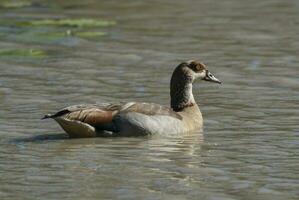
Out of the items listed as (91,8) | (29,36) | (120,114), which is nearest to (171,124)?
(120,114)

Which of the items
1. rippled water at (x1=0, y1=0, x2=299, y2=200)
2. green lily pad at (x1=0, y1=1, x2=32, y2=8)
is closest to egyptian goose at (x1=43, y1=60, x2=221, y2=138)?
rippled water at (x1=0, y1=0, x2=299, y2=200)

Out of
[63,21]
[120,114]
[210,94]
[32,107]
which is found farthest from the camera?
[63,21]

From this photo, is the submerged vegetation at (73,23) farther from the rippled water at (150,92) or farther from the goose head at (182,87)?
the goose head at (182,87)

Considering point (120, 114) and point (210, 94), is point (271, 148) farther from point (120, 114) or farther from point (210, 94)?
point (210, 94)

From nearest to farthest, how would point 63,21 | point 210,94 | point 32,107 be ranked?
point 32,107, point 210,94, point 63,21

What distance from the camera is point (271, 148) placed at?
533 inches

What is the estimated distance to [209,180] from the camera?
11836 millimetres

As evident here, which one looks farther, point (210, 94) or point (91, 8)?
point (91, 8)

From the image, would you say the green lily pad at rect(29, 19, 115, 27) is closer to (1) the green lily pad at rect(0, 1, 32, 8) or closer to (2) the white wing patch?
(1) the green lily pad at rect(0, 1, 32, 8)

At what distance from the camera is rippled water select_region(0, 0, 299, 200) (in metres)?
11.8

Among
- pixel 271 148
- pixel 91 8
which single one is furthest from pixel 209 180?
pixel 91 8

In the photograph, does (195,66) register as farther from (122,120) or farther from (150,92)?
(150,92)

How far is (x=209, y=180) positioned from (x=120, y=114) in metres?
2.82

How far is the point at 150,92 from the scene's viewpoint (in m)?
17.5
